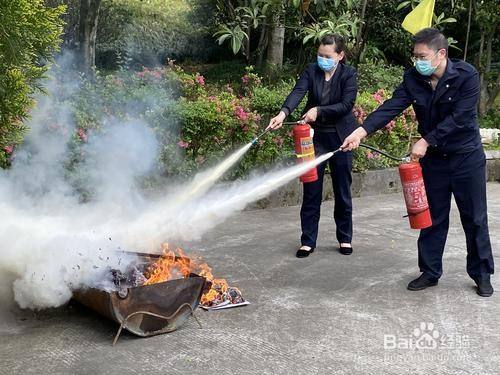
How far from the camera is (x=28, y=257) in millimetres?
4285

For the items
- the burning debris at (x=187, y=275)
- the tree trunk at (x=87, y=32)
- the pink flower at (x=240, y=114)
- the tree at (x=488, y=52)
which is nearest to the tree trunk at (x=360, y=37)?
the tree at (x=488, y=52)

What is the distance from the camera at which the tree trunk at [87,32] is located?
9.31 metres

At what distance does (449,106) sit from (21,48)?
10.1 feet

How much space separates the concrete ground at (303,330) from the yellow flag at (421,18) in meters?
2.27

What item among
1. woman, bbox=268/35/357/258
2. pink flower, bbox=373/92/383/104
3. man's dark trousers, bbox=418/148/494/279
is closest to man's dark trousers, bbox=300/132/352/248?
woman, bbox=268/35/357/258

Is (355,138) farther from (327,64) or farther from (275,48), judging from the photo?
(275,48)

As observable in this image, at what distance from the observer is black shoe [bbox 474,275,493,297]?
5039 millimetres

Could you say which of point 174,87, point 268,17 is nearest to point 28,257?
point 174,87

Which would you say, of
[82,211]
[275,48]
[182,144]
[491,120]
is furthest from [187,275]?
[491,120]

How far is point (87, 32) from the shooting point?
9391 millimetres

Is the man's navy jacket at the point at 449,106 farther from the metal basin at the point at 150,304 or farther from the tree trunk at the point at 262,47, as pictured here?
the tree trunk at the point at 262,47

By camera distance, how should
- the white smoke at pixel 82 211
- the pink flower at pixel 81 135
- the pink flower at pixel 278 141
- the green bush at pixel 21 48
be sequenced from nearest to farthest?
the green bush at pixel 21 48 < the white smoke at pixel 82 211 < the pink flower at pixel 81 135 < the pink flower at pixel 278 141

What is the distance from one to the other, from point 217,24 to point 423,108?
26.2ft

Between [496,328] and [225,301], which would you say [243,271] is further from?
[496,328]
